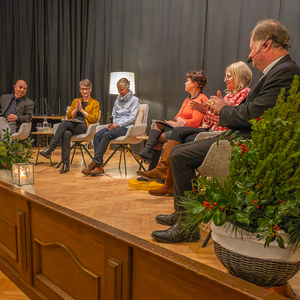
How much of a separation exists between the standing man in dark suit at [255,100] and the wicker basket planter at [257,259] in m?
0.49

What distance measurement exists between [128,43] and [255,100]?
17.2ft

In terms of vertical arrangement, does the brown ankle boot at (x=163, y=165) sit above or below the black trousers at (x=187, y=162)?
below

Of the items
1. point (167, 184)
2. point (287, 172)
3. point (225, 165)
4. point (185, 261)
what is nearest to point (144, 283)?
point (185, 261)

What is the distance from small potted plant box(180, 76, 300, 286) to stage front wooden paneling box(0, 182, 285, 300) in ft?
0.83

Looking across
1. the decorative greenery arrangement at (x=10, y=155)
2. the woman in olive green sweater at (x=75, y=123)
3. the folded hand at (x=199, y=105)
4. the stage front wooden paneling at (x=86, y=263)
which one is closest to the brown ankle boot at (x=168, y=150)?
the folded hand at (x=199, y=105)

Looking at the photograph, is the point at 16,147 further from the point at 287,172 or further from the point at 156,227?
the point at 287,172

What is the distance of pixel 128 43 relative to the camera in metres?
6.21

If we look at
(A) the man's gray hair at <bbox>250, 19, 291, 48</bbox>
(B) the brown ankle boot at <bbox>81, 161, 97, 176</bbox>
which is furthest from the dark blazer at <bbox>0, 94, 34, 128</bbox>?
(A) the man's gray hair at <bbox>250, 19, 291, 48</bbox>

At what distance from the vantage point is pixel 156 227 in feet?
6.66

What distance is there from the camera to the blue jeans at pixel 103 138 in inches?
148

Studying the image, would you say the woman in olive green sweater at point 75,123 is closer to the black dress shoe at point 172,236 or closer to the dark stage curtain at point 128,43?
the dark stage curtain at point 128,43

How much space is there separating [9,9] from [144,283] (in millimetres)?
8018

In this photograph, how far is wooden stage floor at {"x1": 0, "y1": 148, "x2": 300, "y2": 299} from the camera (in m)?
1.71

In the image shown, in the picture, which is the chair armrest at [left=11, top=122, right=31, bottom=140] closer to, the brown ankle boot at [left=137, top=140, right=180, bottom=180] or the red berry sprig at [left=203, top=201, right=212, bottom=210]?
the brown ankle boot at [left=137, top=140, right=180, bottom=180]
